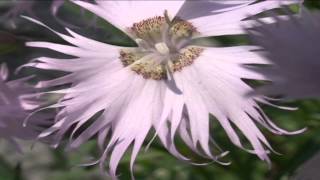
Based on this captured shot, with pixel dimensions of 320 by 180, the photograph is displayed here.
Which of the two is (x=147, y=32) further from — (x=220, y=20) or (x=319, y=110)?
(x=319, y=110)

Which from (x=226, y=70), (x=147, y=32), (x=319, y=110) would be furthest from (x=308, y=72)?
(x=319, y=110)

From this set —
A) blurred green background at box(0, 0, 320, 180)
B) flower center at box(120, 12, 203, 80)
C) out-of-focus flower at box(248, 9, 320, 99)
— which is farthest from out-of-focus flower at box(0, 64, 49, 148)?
out-of-focus flower at box(248, 9, 320, 99)

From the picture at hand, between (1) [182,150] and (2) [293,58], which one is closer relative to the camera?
(2) [293,58]

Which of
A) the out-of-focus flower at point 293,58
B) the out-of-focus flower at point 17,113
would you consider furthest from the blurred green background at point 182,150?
the out-of-focus flower at point 293,58

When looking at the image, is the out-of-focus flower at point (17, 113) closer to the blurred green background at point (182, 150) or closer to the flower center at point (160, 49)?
the blurred green background at point (182, 150)

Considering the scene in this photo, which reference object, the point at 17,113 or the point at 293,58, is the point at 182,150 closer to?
the point at 17,113

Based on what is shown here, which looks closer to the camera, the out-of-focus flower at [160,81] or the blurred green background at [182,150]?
the out-of-focus flower at [160,81]

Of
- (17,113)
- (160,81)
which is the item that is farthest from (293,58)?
(17,113)
